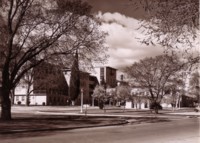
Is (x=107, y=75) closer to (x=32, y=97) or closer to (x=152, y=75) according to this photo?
(x=32, y=97)

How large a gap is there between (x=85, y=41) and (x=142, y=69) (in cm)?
3007

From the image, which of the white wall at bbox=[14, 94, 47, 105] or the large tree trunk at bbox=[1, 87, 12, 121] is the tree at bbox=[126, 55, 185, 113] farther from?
the white wall at bbox=[14, 94, 47, 105]

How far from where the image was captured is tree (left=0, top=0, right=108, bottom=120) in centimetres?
2947

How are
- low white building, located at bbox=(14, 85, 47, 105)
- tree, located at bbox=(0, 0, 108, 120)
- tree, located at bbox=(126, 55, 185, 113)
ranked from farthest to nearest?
low white building, located at bbox=(14, 85, 47, 105), tree, located at bbox=(126, 55, 185, 113), tree, located at bbox=(0, 0, 108, 120)

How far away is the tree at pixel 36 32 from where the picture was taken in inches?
1160

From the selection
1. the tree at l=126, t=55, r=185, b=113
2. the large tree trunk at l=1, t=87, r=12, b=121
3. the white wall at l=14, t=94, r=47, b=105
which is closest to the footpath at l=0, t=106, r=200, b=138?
the large tree trunk at l=1, t=87, r=12, b=121

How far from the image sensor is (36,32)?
104ft

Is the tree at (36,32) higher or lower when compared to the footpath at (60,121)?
higher

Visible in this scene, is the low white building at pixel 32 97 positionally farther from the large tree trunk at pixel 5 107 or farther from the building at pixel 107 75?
the large tree trunk at pixel 5 107

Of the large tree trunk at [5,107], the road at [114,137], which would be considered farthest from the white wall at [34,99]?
the road at [114,137]

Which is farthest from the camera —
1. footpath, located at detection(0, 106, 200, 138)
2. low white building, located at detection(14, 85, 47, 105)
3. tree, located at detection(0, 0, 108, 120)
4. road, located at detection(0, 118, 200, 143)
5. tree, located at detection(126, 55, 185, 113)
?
low white building, located at detection(14, 85, 47, 105)

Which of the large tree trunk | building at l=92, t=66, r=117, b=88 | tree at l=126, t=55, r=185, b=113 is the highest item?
building at l=92, t=66, r=117, b=88

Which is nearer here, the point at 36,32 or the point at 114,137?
the point at 114,137

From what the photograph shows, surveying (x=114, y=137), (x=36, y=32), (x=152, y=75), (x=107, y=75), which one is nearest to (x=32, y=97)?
(x=107, y=75)
